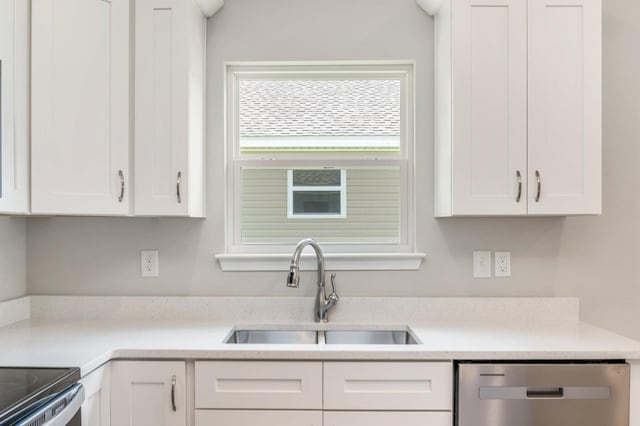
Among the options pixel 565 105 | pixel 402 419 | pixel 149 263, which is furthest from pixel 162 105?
pixel 565 105

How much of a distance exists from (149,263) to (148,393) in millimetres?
715

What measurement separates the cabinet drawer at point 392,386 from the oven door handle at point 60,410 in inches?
31.4

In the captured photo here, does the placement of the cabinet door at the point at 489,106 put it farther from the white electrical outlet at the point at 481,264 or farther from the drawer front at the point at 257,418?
the drawer front at the point at 257,418

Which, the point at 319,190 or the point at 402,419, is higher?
the point at 319,190

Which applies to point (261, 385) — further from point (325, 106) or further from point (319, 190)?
point (325, 106)

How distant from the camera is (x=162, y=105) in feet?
6.29

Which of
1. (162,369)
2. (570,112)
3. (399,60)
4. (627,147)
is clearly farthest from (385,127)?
(162,369)

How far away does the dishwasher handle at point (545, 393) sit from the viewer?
161 centimetres

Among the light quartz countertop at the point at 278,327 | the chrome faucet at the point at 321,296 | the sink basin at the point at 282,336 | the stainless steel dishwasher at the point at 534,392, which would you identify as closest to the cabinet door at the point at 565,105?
the light quartz countertop at the point at 278,327

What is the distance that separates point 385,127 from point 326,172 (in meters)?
0.38

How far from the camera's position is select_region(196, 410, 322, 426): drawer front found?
163 centimetres

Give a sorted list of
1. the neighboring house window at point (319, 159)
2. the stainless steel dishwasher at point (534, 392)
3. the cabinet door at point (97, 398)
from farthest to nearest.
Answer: the neighboring house window at point (319, 159) → the stainless steel dishwasher at point (534, 392) → the cabinet door at point (97, 398)

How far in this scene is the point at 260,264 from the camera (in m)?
2.18

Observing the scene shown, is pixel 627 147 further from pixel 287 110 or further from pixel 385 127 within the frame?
pixel 287 110
